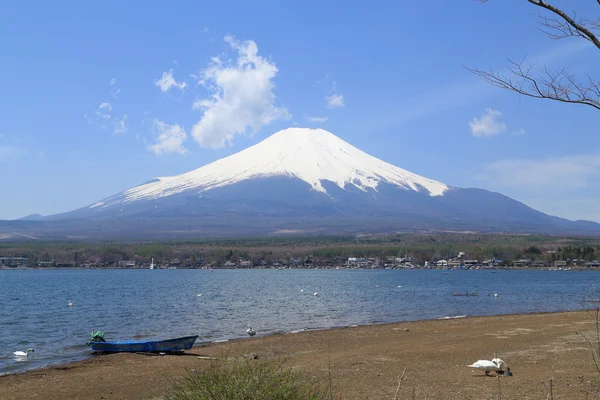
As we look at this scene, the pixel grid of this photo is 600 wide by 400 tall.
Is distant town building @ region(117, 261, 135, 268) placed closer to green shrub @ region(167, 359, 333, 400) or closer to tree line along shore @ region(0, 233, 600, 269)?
tree line along shore @ region(0, 233, 600, 269)

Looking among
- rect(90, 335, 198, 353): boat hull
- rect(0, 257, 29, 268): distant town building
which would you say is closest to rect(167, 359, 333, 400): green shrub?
rect(90, 335, 198, 353): boat hull

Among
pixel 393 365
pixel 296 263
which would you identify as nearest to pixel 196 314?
pixel 393 365

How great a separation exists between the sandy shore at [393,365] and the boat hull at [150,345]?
0.39m

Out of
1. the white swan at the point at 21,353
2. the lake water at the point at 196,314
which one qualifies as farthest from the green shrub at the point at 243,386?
the white swan at the point at 21,353

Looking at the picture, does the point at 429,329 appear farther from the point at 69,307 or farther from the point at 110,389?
the point at 69,307

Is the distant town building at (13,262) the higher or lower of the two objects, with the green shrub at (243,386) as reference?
lower

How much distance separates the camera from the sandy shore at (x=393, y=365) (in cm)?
1254

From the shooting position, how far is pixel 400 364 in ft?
52.8

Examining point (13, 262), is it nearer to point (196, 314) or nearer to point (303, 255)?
point (303, 255)

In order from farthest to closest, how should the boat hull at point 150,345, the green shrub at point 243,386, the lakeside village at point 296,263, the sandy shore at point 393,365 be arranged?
the lakeside village at point 296,263 → the boat hull at point 150,345 → the sandy shore at point 393,365 → the green shrub at point 243,386

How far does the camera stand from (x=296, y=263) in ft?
446

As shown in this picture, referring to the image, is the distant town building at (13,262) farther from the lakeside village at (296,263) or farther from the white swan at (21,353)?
the white swan at (21,353)

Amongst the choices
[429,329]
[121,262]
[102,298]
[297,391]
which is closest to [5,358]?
[429,329]

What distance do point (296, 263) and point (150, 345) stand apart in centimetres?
11622
